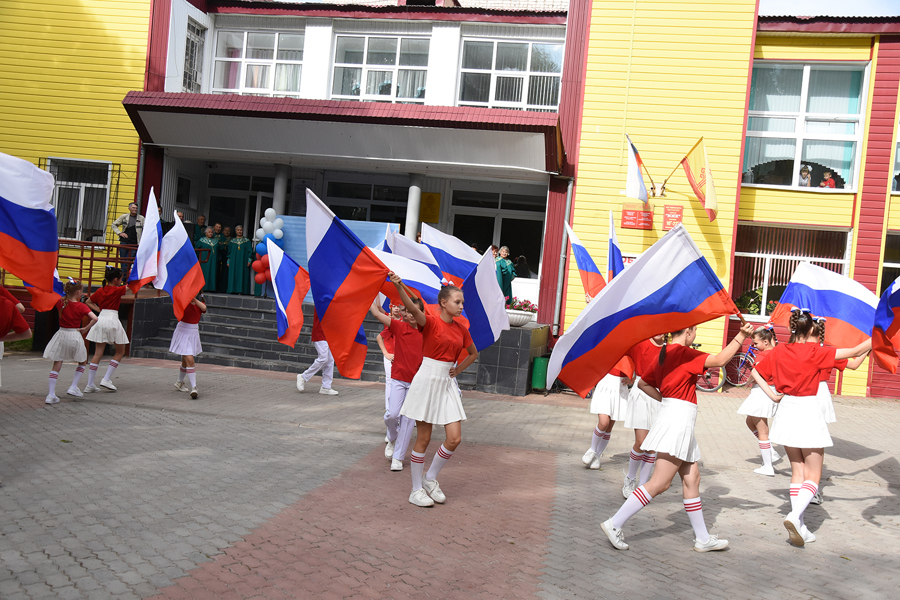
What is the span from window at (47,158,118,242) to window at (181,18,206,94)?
3.10 metres

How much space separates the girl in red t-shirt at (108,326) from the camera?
10127mm

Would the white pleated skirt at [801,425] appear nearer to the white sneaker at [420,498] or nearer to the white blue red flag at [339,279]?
the white sneaker at [420,498]

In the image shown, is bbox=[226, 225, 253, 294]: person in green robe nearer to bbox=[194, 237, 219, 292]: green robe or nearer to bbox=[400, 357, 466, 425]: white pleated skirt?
bbox=[194, 237, 219, 292]: green robe

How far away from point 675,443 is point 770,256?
42.1ft

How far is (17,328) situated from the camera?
6.33 metres

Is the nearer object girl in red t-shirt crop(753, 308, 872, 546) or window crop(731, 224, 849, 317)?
girl in red t-shirt crop(753, 308, 872, 546)

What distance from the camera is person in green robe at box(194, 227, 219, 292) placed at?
54.4 ft

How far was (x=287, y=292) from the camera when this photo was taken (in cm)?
990

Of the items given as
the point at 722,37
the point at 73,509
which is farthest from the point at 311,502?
the point at 722,37

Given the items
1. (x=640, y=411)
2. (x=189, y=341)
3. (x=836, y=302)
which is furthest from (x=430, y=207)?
(x=640, y=411)

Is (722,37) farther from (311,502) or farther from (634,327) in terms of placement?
(311,502)

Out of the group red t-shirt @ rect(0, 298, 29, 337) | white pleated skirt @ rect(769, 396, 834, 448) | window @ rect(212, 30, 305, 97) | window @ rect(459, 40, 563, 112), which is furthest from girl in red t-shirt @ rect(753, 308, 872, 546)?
window @ rect(212, 30, 305, 97)

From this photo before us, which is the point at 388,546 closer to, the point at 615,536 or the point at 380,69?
the point at 615,536

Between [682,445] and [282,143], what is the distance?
14.2 m
